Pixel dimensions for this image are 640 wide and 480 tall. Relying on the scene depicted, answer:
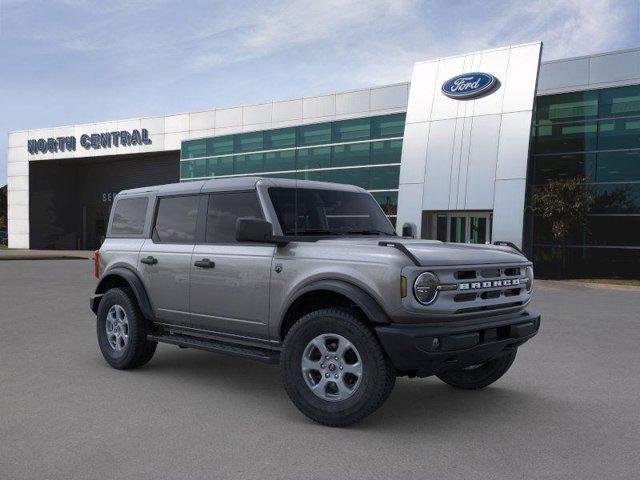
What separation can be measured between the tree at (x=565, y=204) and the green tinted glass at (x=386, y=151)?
23.9 feet

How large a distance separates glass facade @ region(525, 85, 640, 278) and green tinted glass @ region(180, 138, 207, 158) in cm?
1986

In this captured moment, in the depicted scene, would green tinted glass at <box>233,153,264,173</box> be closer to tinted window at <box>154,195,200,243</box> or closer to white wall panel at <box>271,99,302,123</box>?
white wall panel at <box>271,99,302,123</box>

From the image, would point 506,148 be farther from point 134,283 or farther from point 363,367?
point 363,367

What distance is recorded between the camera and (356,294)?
4.68 meters

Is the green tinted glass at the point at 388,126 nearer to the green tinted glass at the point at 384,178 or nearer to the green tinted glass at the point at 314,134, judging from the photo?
the green tinted glass at the point at 384,178

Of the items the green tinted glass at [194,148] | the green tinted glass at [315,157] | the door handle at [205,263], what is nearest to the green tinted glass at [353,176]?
the green tinted glass at [315,157]

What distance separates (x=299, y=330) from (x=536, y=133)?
23.2m

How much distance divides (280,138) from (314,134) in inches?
90.6

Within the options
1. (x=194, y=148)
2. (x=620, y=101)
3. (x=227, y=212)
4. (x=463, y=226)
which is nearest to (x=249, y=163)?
(x=194, y=148)

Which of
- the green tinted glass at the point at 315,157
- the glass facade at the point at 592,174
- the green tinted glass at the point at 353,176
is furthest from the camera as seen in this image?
the green tinted glass at the point at 315,157

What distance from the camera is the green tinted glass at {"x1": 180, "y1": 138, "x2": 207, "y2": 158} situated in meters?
37.9

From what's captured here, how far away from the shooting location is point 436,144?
24844 millimetres

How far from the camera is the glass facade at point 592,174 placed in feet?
77.4

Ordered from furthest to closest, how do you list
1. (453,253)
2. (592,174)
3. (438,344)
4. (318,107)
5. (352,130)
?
(318,107) < (352,130) < (592,174) < (453,253) < (438,344)
